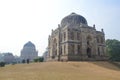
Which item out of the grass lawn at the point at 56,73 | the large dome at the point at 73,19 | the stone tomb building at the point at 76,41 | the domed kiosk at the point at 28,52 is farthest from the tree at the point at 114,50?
the domed kiosk at the point at 28,52

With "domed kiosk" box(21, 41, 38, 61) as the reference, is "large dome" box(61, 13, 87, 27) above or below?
above

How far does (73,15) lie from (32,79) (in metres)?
33.3

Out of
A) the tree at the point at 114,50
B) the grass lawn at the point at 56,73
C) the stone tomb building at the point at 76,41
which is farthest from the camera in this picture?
the tree at the point at 114,50

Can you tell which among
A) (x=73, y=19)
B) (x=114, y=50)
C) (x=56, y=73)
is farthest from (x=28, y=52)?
(x=56, y=73)

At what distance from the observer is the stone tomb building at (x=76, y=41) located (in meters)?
41.6

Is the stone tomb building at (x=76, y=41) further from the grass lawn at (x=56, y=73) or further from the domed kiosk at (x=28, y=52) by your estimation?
the domed kiosk at (x=28, y=52)

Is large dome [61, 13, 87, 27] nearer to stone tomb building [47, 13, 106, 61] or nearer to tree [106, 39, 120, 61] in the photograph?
stone tomb building [47, 13, 106, 61]

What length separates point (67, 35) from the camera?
41.7 meters

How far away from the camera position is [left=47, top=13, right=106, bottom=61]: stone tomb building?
4159 centimetres

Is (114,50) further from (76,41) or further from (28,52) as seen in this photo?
(28,52)

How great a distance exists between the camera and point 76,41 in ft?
140

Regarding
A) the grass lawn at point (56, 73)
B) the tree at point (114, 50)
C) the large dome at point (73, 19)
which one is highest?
the large dome at point (73, 19)

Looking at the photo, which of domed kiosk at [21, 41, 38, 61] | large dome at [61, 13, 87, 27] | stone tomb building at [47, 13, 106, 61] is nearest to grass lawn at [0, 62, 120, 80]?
stone tomb building at [47, 13, 106, 61]

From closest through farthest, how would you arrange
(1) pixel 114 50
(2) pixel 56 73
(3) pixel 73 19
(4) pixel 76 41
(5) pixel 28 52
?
1. (2) pixel 56 73
2. (4) pixel 76 41
3. (3) pixel 73 19
4. (1) pixel 114 50
5. (5) pixel 28 52
